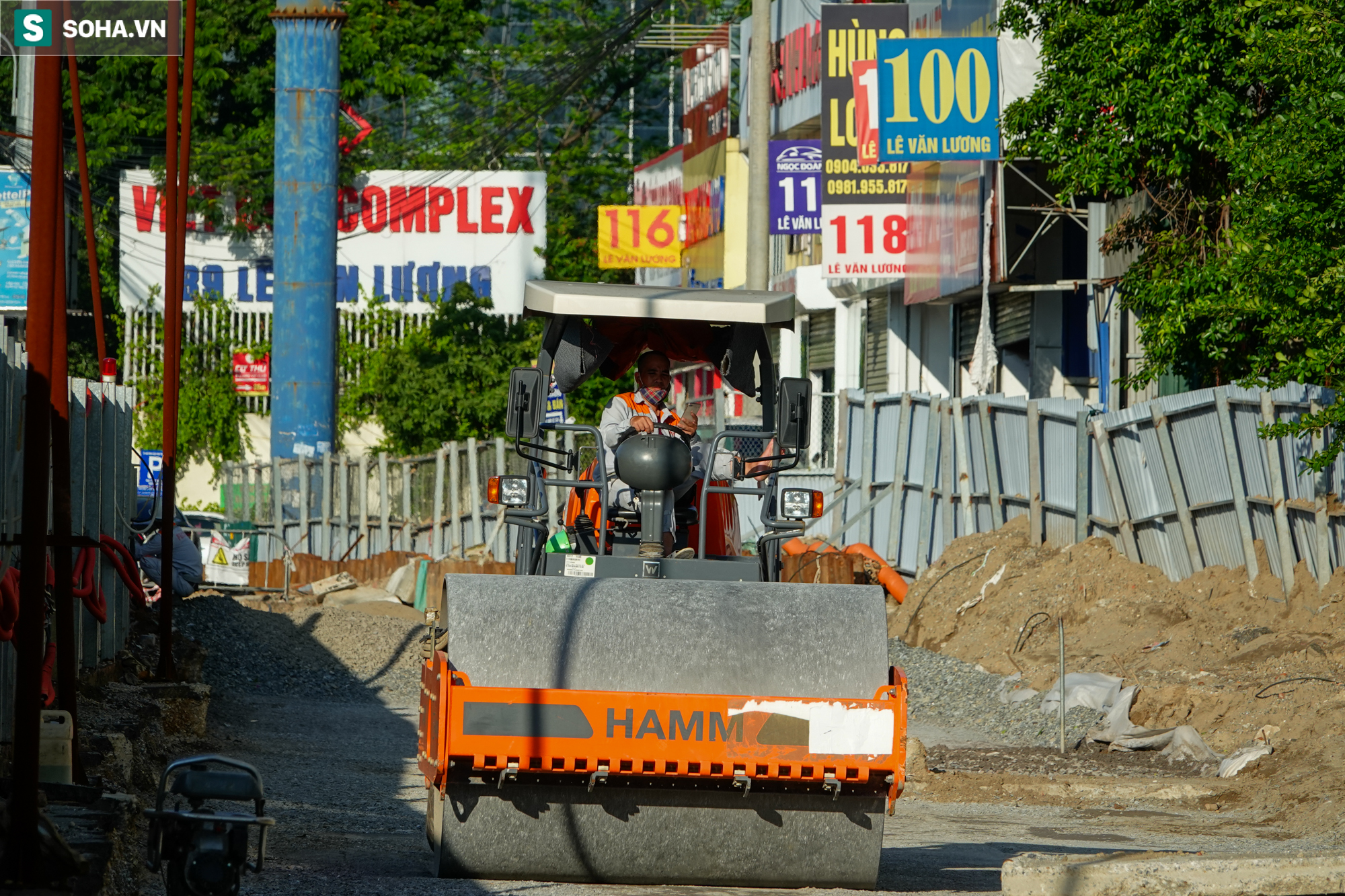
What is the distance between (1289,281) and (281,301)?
2739 centimetres

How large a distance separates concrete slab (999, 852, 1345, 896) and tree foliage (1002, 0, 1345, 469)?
6191mm

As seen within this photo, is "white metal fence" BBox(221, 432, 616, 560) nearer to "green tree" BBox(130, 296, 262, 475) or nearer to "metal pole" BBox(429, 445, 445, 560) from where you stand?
"metal pole" BBox(429, 445, 445, 560)

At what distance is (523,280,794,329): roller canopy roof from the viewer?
9047mm

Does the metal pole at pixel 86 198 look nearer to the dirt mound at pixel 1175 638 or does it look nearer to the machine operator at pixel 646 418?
the machine operator at pixel 646 418

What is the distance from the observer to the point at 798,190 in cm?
3228

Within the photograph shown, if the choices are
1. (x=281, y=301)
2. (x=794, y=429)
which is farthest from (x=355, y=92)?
(x=794, y=429)

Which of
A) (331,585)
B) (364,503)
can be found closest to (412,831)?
(331,585)

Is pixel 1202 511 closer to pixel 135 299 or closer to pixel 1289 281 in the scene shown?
pixel 1289 281

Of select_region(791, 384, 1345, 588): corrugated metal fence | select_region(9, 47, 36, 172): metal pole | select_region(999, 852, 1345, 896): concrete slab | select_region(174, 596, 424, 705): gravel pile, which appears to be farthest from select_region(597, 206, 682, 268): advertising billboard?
select_region(999, 852, 1345, 896): concrete slab

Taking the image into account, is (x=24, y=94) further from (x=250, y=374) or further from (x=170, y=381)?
(x=250, y=374)

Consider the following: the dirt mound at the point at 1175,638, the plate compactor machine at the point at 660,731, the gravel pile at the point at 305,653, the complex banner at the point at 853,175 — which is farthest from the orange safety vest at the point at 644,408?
the complex banner at the point at 853,175

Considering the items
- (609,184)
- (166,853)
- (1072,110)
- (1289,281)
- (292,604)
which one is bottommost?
(292,604)

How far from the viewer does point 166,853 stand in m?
5.42

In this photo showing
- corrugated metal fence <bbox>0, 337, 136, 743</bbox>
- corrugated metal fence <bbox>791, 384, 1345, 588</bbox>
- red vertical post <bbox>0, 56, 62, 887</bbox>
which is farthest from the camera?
corrugated metal fence <bbox>791, 384, 1345, 588</bbox>
